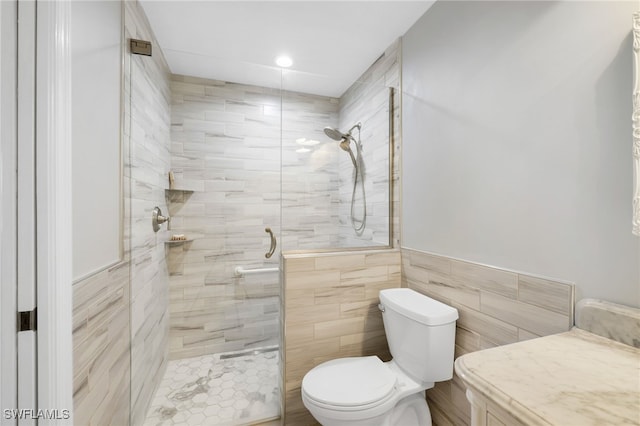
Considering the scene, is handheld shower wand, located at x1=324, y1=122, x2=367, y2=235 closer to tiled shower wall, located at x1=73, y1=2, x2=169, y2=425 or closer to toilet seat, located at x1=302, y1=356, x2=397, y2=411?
toilet seat, located at x1=302, y1=356, x2=397, y2=411

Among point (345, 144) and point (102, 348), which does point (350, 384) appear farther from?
point (345, 144)

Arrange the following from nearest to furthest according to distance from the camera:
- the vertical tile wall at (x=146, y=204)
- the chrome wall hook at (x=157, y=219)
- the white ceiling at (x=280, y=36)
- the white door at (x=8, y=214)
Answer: the white door at (x=8, y=214), the vertical tile wall at (x=146, y=204), the white ceiling at (x=280, y=36), the chrome wall hook at (x=157, y=219)

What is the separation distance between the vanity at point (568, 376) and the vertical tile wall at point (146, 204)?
1.59 meters

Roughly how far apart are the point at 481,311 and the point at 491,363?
61 cm

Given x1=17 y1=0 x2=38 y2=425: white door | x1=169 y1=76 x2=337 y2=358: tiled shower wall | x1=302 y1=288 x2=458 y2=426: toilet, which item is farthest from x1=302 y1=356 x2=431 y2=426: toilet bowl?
x1=17 y1=0 x2=38 y2=425: white door

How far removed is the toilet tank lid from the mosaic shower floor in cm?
100

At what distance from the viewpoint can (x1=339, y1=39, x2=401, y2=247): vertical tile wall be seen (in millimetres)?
1828

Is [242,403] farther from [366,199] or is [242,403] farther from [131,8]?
[131,8]

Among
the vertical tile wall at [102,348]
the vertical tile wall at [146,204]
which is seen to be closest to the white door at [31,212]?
the vertical tile wall at [102,348]


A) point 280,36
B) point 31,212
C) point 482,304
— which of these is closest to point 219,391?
point 31,212

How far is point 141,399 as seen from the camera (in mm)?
1515

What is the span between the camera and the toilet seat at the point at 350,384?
1.12m

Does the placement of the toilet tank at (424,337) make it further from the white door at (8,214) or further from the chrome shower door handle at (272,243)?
the white door at (8,214)

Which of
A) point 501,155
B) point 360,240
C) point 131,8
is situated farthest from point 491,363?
point 131,8
